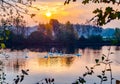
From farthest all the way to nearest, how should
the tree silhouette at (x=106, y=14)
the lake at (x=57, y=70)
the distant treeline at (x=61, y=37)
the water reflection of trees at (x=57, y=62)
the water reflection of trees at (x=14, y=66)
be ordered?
1. the distant treeline at (x=61, y=37)
2. the water reflection of trees at (x=57, y=62)
3. the water reflection of trees at (x=14, y=66)
4. the lake at (x=57, y=70)
5. the tree silhouette at (x=106, y=14)

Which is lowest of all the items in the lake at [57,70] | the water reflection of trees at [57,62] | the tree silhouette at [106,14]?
the water reflection of trees at [57,62]

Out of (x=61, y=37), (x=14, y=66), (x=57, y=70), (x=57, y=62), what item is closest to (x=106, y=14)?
(x=57, y=70)

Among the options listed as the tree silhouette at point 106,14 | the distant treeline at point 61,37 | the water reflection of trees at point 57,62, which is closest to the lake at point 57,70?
the water reflection of trees at point 57,62

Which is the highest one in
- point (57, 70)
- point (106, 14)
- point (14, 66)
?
point (106, 14)

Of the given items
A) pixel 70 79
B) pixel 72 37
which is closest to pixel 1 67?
pixel 70 79

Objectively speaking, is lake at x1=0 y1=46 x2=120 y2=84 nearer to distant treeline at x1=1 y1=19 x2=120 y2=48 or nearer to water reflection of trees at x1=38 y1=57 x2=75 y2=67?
water reflection of trees at x1=38 y1=57 x2=75 y2=67

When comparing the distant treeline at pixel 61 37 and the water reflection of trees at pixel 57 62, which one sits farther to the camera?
the distant treeline at pixel 61 37

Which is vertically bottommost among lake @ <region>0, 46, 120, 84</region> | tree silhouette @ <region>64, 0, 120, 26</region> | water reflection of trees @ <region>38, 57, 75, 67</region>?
water reflection of trees @ <region>38, 57, 75, 67</region>

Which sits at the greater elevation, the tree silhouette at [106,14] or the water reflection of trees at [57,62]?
the tree silhouette at [106,14]

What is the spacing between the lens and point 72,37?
9456cm

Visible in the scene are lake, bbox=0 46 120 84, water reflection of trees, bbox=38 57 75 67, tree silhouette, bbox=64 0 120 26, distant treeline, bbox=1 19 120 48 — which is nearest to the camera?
tree silhouette, bbox=64 0 120 26

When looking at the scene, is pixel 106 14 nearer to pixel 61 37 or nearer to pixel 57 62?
pixel 57 62

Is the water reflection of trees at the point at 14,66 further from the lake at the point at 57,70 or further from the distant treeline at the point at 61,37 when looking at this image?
the distant treeline at the point at 61,37

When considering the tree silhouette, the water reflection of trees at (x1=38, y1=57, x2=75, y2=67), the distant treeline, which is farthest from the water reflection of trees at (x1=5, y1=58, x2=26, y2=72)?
the distant treeline
